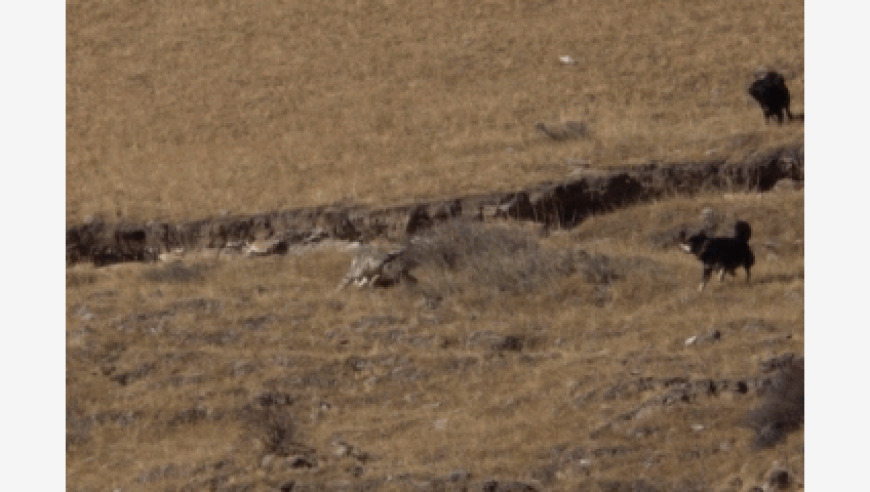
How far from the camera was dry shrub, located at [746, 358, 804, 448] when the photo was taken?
16.5 metres

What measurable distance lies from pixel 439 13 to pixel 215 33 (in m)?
4.34

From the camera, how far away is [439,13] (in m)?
36.3

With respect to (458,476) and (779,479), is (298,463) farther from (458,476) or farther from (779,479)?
(779,479)

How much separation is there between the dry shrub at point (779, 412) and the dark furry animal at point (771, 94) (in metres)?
10.6

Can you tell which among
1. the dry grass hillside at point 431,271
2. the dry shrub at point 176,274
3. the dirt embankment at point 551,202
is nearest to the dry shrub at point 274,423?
the dry grass hillside at point 431,271

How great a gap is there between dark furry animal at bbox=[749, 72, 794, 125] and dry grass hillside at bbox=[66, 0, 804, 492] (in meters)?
0.46

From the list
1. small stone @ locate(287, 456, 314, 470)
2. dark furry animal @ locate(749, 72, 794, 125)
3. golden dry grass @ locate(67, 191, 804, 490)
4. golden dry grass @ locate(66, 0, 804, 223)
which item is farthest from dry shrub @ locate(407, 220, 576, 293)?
small stone @ locate(287, 456, 314, 470)

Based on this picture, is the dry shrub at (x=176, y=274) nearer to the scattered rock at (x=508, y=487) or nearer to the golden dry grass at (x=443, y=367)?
the golden dry grass at (x=443, y=367)

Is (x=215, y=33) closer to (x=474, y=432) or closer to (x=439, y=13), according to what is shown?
(x=439, y=13)

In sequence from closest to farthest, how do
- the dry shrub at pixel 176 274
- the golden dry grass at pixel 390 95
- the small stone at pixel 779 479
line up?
the small stone at pixel 779 479, the dry shrub at pixel 176 274, the golden dry grass at pixel 390 95

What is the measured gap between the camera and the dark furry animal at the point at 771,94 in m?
27.5

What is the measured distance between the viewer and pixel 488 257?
2355 cm

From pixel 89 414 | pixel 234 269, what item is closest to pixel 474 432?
pixel 89 414

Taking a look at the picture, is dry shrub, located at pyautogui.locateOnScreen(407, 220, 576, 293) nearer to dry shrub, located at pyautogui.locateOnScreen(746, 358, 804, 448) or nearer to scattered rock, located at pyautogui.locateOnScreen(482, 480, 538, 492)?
dry shrub, located at pyautogui.locateOnScreen(746, 358, 804, 448)
